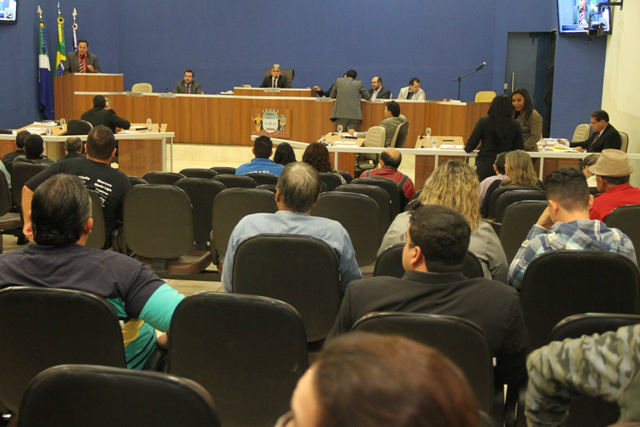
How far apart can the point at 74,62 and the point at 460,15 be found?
8.20 metres

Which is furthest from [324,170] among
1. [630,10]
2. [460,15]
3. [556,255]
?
[460,15]

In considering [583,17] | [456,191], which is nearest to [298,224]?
[456,191]

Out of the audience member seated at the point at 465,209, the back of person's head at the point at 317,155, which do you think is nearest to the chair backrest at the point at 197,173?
the back of person's head at the point at 317,155

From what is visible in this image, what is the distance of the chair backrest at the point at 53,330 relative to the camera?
2.06m

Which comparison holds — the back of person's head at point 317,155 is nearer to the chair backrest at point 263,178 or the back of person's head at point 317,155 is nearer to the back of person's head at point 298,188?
the chair backrest at point 263,178

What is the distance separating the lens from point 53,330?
2.13m

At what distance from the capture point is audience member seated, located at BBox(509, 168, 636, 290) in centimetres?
289

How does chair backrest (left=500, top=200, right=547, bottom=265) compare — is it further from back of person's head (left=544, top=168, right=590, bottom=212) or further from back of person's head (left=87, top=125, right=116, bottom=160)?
back of person's head (left=87, top=125, right=116, bottom=160)

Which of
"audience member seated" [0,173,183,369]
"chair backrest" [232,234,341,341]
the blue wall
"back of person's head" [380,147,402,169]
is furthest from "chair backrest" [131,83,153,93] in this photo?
"audience member seated" [0,173,183,369]

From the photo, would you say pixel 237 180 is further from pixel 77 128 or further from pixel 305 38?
pixel 305 38

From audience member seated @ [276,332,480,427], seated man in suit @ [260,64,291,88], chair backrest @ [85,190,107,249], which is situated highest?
seated man in suit @ [260,64,291,88]

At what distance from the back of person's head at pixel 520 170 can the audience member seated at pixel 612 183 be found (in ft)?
3.41

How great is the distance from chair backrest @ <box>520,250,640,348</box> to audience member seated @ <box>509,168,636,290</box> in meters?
0.14

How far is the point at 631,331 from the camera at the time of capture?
1446 millimetres
